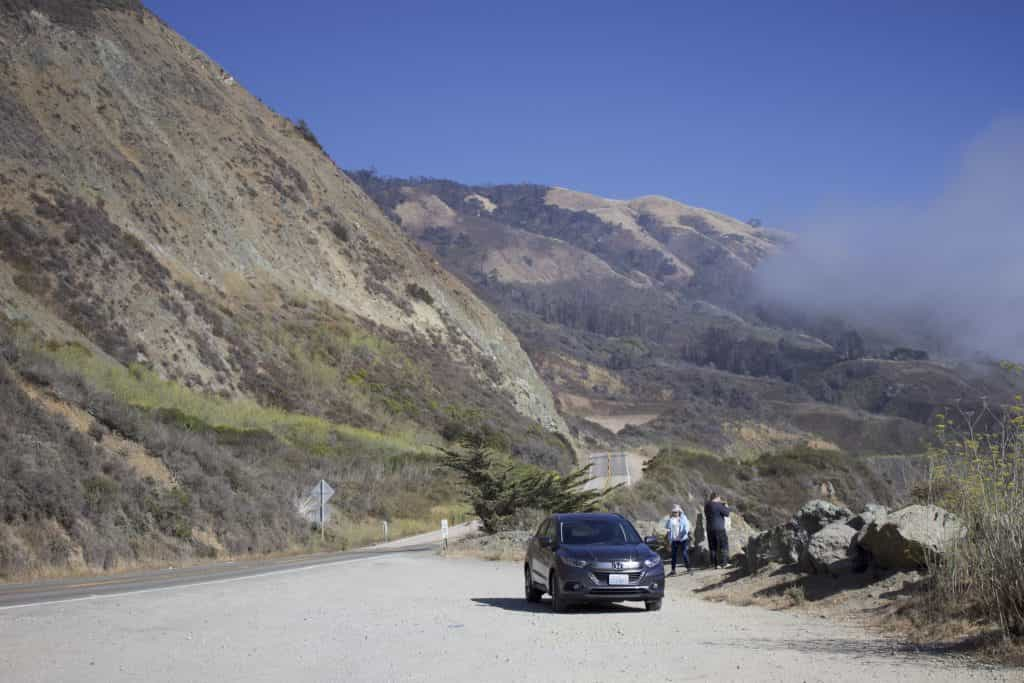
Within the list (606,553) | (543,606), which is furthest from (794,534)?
(543,606)

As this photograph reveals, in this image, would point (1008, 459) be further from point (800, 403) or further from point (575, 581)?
point (800, 403)

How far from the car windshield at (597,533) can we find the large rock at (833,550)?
2625 millimetres

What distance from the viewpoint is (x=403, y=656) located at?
11.1 m

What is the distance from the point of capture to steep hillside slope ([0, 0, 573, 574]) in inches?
1265

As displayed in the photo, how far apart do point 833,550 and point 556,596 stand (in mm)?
4171

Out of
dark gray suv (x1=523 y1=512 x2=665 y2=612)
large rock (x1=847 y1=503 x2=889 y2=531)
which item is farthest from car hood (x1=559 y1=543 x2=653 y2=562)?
large rock (x1=847 y1=503 x2=889 y2=531)

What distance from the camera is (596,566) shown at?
15.8 m

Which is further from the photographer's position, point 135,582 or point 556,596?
point 135,582

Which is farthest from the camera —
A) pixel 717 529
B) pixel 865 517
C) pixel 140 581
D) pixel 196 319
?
pixel 196 319

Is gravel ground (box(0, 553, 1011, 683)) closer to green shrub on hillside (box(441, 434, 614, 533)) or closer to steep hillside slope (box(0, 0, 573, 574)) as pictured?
steep hillside slope (box(0, 0, 573, 574))

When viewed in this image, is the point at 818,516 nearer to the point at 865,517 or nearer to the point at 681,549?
the point at 865,517

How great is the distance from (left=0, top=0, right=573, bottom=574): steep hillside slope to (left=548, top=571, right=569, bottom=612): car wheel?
13.6m

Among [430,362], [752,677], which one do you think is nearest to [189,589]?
[752,677]

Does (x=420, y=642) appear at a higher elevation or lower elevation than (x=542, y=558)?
lower
